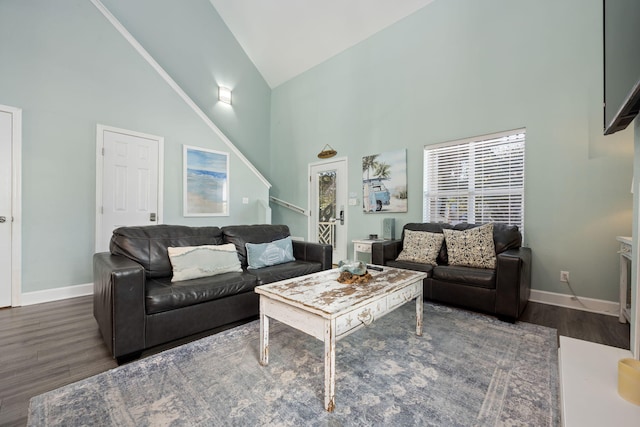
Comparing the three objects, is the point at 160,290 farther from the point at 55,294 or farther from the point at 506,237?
the point at 506,237

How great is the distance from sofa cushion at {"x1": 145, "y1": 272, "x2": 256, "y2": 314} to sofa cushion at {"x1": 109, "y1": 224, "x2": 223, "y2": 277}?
0.12 metres

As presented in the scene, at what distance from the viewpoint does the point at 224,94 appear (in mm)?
5160

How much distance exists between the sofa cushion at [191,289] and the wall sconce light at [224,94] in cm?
404

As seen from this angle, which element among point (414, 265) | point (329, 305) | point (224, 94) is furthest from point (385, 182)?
point (224, 94)

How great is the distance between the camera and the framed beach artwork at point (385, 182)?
3.90m

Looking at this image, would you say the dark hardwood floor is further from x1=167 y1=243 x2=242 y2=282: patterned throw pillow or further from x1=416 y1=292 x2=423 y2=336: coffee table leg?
x1=416 y1=292 x2=423 y2=336: coffee table leg

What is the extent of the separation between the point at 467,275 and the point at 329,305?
176 centimetres

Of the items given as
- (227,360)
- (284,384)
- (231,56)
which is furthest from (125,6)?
(284,384)

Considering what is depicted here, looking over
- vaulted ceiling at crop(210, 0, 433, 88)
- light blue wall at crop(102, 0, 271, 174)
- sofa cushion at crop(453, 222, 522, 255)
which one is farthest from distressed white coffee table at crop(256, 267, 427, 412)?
light blue wall at crop(102, 0, 271, 174)

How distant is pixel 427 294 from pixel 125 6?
5689mm

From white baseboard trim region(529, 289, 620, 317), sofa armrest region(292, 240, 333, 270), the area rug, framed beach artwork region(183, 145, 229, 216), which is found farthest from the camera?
framed beach artwork region(183, 145, 229, 216)

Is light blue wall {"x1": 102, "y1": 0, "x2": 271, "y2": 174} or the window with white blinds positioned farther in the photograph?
light blue wall {"x1": 102, "y1": 0, "x2": 271, "y2": 174}

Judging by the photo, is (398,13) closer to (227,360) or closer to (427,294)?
(427,294)

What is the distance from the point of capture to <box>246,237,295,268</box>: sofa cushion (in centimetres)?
270
